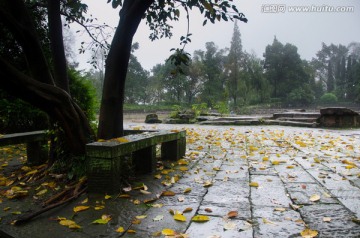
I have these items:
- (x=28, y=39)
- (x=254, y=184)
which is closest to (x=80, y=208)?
(x=254, y=184)

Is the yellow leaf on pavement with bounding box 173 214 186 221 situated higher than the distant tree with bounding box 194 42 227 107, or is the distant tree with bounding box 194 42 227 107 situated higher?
the distant tree with bounding box 194 42 227 107

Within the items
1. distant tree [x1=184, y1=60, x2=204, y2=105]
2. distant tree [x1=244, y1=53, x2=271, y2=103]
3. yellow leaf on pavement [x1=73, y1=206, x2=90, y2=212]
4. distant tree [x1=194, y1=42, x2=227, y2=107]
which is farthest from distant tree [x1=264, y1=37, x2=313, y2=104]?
yellow leaf on pavement [x1=73, y1=206, x2=90, y2=212]

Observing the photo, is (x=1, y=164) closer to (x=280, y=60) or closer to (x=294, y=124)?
(x=294, y=124)

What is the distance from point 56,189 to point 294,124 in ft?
35.2

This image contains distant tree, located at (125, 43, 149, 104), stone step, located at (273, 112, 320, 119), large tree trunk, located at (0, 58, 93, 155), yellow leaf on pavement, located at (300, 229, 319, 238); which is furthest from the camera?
distant tree, located at (125, 43, 149, 104)

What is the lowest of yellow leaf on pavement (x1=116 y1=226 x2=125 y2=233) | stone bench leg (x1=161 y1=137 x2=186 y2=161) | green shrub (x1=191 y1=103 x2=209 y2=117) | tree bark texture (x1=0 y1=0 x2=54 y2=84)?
yellow leaf on pavement (x1=116 y1=226 x2=125 y2=233)

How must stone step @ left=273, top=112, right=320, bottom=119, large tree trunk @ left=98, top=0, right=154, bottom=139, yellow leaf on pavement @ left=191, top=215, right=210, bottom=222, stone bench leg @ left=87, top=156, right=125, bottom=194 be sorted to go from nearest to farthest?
yellow leaf on pavement @ left=191, top=215, right=210, bottom=222, stone bench leg @ left=87, top=156, right=125, bottom=194, large tree trunk @ left=98, top=0, right=154, bottom=139, stone step @ left=273, top=112, right=320, bottom=119

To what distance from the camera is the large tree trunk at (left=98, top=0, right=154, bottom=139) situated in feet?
11.5

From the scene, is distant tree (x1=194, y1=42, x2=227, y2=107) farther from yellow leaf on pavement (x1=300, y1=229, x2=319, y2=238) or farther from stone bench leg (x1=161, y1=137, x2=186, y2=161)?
yellow leaf on pavement (x1=300, y1=229, x2=319, y2=238)

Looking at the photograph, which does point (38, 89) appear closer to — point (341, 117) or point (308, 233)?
point (308, 233)

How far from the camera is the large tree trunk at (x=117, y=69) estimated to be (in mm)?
3512

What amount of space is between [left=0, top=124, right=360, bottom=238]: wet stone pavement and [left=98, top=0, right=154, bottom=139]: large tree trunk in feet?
2.73

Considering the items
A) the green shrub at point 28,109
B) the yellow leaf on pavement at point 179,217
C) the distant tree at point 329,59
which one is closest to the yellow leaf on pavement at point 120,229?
the yellow leaf on pavement at point 179,217

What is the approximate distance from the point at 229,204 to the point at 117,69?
2112 millimetres
